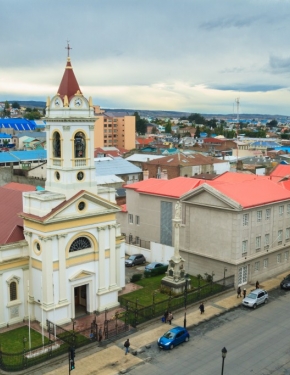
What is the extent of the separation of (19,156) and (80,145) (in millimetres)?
71892

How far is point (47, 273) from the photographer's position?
109 ft

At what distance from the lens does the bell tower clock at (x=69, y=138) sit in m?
34.6

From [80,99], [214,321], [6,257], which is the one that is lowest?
[214,321]

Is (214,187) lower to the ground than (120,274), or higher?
higher

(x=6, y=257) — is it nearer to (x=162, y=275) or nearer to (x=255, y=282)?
(x=162, y=275)

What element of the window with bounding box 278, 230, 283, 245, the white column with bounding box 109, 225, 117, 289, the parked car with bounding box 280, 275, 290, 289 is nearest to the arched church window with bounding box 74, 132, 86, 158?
the white column with bounding box 109, 225, 117, 289

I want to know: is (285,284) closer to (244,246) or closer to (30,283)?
(244,246)

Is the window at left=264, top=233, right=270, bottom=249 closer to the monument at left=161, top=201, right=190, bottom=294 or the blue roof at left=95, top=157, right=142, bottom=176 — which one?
the monument at left=161, top=201, right=190, bottom=294

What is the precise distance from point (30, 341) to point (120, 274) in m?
11.0

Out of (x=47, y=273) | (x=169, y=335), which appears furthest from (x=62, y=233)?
(x=169, y=335)

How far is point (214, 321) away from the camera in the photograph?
36.3 metres

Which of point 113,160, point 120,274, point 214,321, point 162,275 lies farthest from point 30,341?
point 113,160

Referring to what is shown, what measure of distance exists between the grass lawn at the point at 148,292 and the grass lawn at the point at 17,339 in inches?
363

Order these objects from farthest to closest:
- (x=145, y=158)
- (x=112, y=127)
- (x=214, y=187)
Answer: (x=112, y=127) < (x=145, y=158) < (x=214, y=187)
